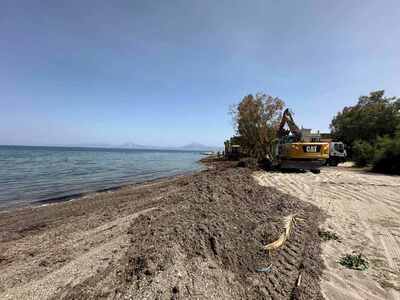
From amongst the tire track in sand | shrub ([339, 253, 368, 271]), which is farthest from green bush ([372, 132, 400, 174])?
shrub ([339, 253, 368, 271])

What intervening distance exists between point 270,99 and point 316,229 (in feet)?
69.2

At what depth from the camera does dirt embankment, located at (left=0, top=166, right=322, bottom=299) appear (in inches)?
103

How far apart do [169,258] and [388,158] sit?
829 inches

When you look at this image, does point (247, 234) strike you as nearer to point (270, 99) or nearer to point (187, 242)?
point (187, 242)

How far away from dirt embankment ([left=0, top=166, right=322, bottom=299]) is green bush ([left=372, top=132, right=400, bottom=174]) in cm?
1657

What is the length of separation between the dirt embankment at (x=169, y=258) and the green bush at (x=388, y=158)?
16569 millimetres

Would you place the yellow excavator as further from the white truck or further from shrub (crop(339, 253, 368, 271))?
shrub (crop(339, 253, 368, 271))

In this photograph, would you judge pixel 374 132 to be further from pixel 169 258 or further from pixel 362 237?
pixel 169 258

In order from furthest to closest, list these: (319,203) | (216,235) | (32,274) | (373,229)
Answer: (319,203) → (373,229) → (216,235) → (32,274)

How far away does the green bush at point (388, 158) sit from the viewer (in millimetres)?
16594

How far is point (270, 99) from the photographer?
24047mm

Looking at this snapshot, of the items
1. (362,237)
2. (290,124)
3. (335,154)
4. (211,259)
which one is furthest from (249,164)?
(211,259)

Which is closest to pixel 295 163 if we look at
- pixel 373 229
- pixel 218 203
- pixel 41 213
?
pixel 373 229

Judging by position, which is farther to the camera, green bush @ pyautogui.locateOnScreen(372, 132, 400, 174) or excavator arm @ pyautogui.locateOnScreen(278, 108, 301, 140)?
excavator arm @ pyautogui.locateOnScreen(278, 108, 301, 140)
